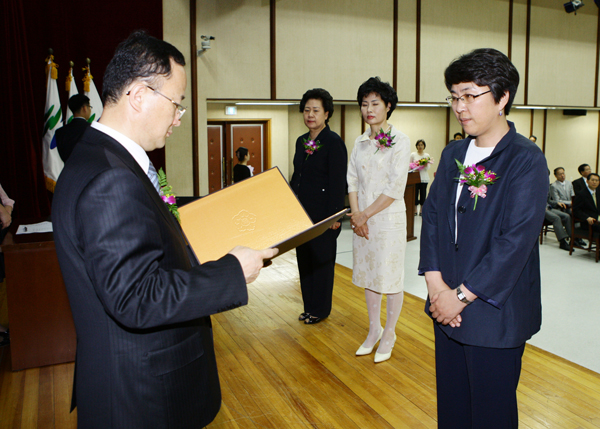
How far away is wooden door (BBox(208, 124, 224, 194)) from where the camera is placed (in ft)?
28.7

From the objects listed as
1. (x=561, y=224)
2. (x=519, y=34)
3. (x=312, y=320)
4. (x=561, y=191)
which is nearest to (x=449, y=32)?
(x=519, y=34)

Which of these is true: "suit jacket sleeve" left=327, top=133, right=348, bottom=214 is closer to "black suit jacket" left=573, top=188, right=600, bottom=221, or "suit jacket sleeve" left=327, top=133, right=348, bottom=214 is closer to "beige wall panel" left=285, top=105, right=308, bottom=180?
"black suit jacket" left=573, top=188, right=600, bottom=221

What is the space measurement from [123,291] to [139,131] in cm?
42

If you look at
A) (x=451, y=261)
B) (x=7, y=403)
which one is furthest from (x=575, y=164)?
(x=7, y=403)

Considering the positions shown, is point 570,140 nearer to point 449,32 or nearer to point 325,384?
point 449,32

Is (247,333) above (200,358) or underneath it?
underneath

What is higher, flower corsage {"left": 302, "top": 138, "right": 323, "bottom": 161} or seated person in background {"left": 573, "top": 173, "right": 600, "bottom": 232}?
flower corsage {"left": 302, "top": 138, "right": 323, "bottom": 161}

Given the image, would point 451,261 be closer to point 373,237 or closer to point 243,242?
point 243,242

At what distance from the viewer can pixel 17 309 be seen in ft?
9.82

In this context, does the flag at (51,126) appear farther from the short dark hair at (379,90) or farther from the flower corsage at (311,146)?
the short dark hair at (379,90)

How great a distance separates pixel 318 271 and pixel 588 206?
4.85 m

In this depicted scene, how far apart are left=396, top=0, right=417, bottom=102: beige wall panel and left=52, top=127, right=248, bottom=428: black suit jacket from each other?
27.9 ft

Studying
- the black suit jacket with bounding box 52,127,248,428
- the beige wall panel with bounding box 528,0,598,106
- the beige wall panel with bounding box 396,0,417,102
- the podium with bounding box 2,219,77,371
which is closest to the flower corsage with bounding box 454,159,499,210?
the black suit jacket with bounding box 52,127,248,428

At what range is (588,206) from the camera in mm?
6543
